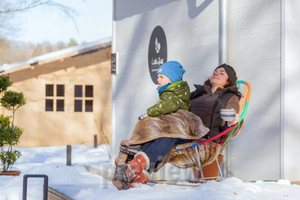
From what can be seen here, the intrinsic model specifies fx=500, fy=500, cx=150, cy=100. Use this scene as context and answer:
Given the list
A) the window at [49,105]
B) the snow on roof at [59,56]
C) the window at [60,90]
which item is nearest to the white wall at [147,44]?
the snow on roof at [59,56]

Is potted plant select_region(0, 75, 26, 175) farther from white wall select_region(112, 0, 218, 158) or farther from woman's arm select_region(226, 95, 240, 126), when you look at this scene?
woman's arm select_region(226, 95, 240, 126)

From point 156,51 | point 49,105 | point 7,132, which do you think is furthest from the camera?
point 49,105

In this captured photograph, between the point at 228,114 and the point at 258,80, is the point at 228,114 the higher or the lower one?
the lower one

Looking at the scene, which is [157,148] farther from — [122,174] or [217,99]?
[217,99]

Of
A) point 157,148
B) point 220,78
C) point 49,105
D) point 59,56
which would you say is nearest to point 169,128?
point 157,148

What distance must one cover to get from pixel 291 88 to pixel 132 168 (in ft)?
8.25

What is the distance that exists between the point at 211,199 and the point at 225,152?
2.91m

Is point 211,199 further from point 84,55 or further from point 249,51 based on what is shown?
point 84,55

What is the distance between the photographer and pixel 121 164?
13.9ft

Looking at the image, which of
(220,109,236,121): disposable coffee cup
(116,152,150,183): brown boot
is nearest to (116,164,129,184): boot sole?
(116,152,150,183): brown boot

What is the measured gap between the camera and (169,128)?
14.3 feet

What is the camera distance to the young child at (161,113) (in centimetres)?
413

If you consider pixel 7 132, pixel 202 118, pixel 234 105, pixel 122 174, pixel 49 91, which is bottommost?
pixel 122 174

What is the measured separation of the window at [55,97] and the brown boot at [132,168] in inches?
536
